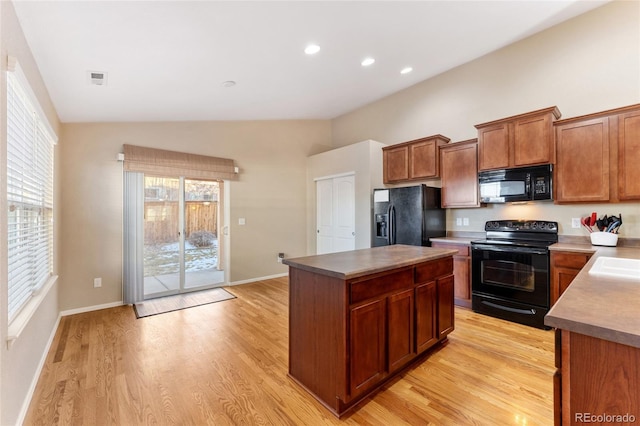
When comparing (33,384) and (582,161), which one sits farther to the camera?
(582,161)

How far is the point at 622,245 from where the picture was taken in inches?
118

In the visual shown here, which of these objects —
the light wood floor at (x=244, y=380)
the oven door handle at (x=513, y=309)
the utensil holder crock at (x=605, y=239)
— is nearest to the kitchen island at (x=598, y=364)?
the light wood floor at (x=244, y=380)

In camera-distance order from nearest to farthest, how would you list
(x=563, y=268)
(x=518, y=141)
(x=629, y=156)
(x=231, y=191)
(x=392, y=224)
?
(x=629, y=156) < (x=563, y=268) < (x=518, y=141) < (x=392, y=224) < (x=231, y=191)

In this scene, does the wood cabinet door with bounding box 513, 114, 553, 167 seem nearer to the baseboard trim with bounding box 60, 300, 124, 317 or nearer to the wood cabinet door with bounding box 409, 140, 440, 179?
the wood cabinet door with bounding box 409, 140, 440, 179

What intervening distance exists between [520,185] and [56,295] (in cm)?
569

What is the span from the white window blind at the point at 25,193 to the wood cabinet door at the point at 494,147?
4.40m

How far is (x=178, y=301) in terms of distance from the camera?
4.13 metres

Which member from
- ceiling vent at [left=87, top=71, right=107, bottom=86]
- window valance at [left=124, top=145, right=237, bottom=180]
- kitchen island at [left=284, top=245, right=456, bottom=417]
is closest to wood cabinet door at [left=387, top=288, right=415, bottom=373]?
kitchen island at [left=284, top=245, right=456, bottom=417]

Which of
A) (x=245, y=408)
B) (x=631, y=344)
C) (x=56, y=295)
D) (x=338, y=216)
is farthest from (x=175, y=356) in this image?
(x=338, y=216)

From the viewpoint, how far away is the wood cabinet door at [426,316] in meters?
2.29

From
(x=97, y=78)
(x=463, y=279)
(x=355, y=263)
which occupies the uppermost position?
(x=97, y=78)

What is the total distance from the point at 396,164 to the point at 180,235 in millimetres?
3688

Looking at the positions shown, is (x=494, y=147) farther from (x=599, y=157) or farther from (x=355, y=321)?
(x=355, y=321)

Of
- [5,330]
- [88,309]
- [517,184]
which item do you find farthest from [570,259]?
[88,309]
